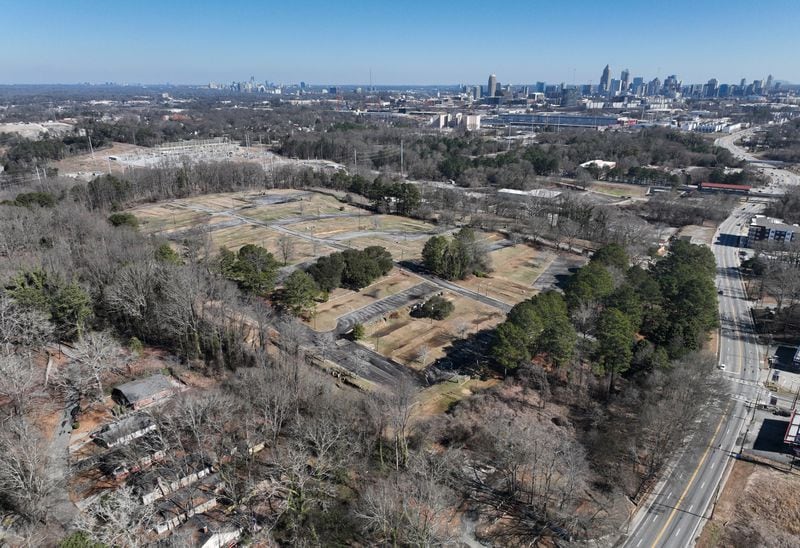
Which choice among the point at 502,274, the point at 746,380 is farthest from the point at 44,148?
the point at 746,380

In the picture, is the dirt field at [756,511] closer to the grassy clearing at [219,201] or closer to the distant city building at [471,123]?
the grassy clearing at [219,201]

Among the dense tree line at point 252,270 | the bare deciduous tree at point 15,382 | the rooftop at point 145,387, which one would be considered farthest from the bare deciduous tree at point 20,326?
the dense tree line at point 252,270

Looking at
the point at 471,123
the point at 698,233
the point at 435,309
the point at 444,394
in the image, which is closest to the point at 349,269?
the point at 435,309

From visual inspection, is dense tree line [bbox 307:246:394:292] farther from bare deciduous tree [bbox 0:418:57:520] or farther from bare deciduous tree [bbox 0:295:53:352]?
bare deciduous tree [bbox 0:418:57:520]

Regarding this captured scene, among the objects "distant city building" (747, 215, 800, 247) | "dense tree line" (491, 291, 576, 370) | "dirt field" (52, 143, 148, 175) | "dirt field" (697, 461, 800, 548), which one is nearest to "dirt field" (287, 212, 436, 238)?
"dense tree line" (491, 291, 576, 370)

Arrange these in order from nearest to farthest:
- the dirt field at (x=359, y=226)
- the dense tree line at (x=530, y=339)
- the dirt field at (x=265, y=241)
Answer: the dense tree line at (x=530, y=339) < the dirt field at (x=265, y=241) < the dirt field at (x=359, y=226)
